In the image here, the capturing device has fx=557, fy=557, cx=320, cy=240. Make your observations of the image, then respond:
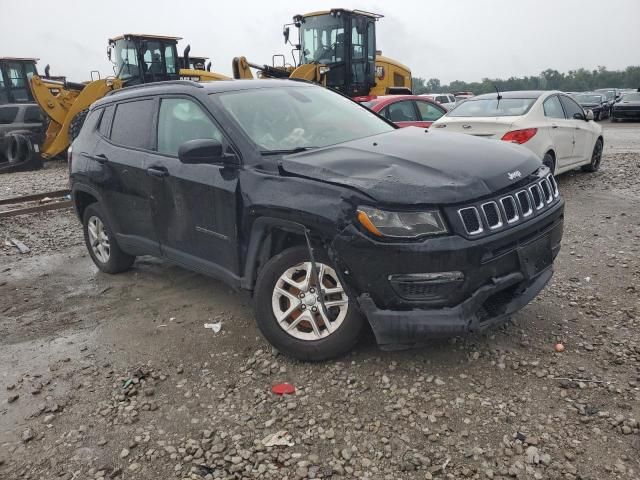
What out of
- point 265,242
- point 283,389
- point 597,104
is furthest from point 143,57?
point 597,104

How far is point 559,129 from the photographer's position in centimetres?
855

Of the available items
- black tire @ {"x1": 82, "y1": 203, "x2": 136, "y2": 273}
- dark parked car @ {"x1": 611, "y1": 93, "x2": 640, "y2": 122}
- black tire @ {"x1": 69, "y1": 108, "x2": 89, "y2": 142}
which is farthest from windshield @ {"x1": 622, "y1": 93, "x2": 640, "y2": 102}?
black tire @ {"x1": 82, "y1": 203, "x2": 136, "y2": 273}

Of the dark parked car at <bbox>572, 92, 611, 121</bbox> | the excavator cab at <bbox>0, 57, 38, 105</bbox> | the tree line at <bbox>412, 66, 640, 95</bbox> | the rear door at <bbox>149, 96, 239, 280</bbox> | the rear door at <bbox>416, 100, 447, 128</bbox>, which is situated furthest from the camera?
the tree line at <bbox>412, 66, 640, 95</bbox>

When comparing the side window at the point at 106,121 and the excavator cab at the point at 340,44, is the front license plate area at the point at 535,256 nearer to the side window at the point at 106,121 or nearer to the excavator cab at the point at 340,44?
the side window at the point at 106,121

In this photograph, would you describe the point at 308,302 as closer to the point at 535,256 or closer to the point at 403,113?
the point at 535,256

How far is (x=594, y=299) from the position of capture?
4305 millimetres

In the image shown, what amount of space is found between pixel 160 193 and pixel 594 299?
3.46m

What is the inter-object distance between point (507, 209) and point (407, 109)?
7.18 metres

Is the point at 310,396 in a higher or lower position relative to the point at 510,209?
lower

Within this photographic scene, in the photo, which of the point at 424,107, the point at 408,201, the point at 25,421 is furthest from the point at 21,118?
the point at 408,201

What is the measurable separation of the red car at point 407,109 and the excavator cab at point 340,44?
4.16m

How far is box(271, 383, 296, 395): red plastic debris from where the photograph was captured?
10.8 ft

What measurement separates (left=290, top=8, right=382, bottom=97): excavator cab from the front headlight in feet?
38.1

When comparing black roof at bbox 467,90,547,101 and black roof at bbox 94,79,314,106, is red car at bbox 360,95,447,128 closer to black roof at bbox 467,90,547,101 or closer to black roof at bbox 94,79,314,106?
black roof at bbox 467,90,547,101
